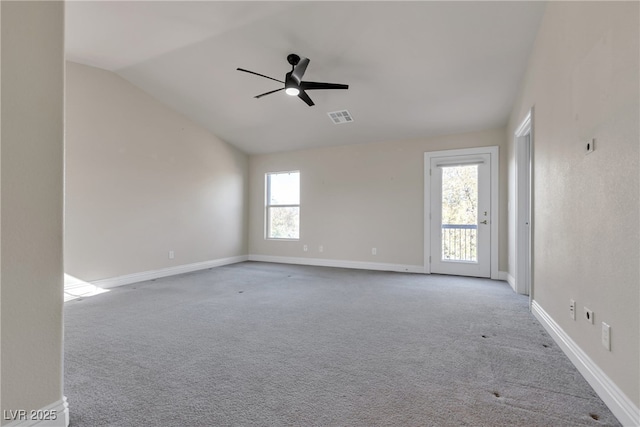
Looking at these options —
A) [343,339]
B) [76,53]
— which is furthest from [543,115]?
[76,53]

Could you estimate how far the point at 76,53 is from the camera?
3809 millimetres

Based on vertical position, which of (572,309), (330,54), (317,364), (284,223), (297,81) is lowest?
(317,364)

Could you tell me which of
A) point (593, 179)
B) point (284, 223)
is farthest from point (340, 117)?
point (593, 179)

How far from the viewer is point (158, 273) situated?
197 inches

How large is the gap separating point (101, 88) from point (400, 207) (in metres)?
4.95

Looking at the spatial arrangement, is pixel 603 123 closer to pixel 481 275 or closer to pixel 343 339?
pixel 343 339

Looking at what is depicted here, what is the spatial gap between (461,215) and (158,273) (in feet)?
16.7

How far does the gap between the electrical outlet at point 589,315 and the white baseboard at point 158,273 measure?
17.0 ft

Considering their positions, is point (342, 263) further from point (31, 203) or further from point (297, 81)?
point (31, 203)

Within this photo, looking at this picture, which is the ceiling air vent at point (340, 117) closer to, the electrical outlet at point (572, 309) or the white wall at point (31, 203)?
the electrical outlet at point (572, 309)

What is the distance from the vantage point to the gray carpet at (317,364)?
1.52m

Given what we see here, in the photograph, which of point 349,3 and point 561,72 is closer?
point 561,72

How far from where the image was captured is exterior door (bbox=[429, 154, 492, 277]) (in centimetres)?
502

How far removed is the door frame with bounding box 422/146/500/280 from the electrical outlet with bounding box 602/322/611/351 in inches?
136
